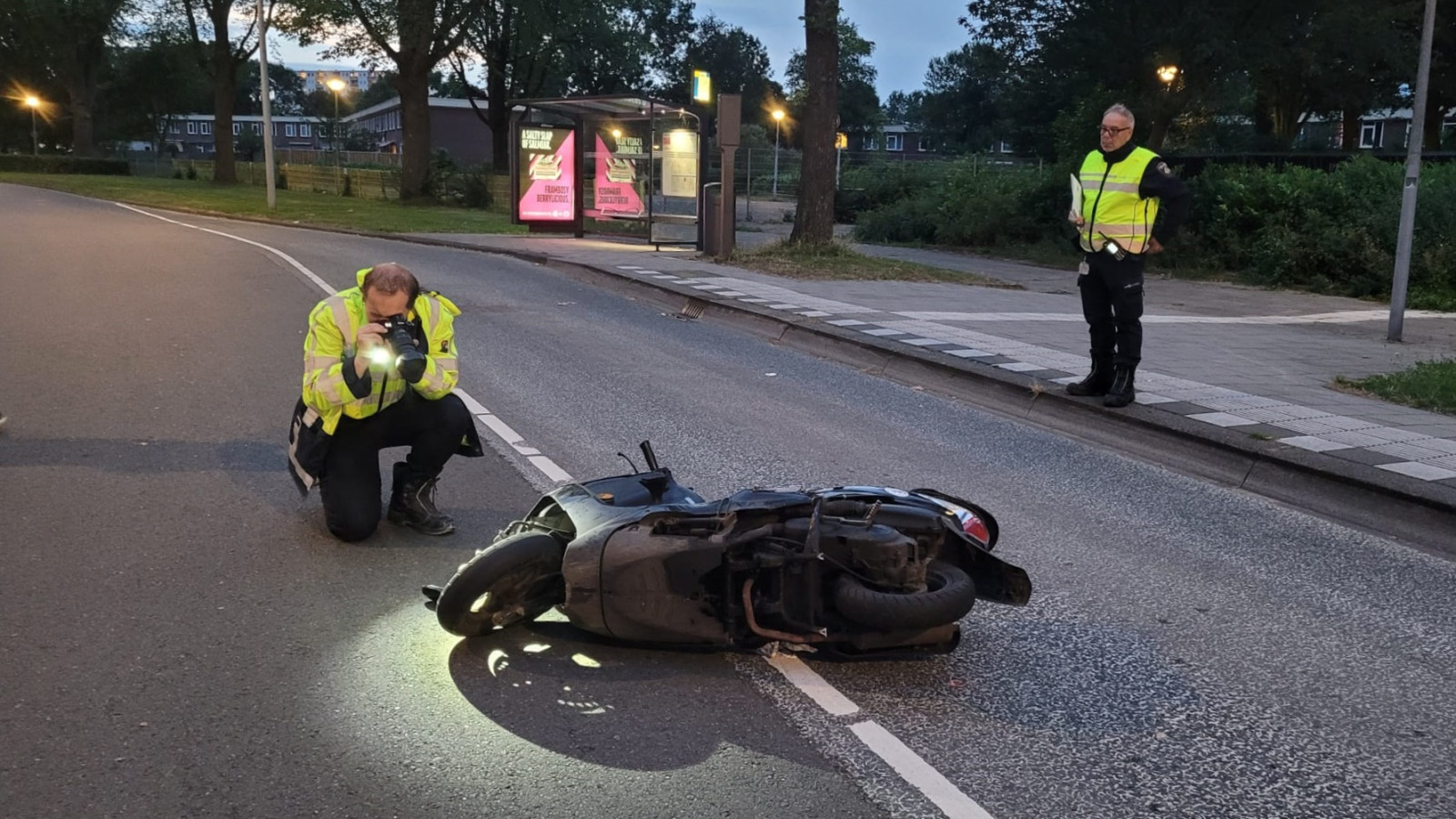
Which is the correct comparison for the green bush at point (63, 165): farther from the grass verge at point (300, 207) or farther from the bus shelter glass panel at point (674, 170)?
the bus shelter glass panel at point (674, 170)

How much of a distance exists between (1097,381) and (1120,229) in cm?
113

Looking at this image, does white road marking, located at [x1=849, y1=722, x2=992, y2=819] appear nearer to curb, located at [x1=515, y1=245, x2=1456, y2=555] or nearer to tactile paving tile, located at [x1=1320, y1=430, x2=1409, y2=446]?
curb, located at [x1=515, y1=245, x2=1456, y2=555]

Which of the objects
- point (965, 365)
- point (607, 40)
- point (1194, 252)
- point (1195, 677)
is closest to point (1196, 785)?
point (1195, 677)

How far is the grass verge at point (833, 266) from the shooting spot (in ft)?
57.2

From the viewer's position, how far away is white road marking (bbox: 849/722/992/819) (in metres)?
3.11

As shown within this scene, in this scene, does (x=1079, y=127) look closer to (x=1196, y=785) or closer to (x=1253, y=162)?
(x=1253, y=162)

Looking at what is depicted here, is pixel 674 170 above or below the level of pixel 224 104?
below

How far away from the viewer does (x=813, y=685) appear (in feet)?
12.6

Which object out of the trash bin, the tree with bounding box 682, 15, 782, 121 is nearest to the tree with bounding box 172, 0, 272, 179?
the trash bin

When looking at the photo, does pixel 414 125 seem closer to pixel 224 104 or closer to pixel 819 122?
pixel 224 104

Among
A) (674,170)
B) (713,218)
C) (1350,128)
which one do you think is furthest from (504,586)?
(1350,128)

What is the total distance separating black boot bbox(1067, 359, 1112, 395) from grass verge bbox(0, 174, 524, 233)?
19.9 meters

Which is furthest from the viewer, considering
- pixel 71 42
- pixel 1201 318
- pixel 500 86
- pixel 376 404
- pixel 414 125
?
pixel 71 42

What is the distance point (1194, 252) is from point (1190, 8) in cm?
1579
